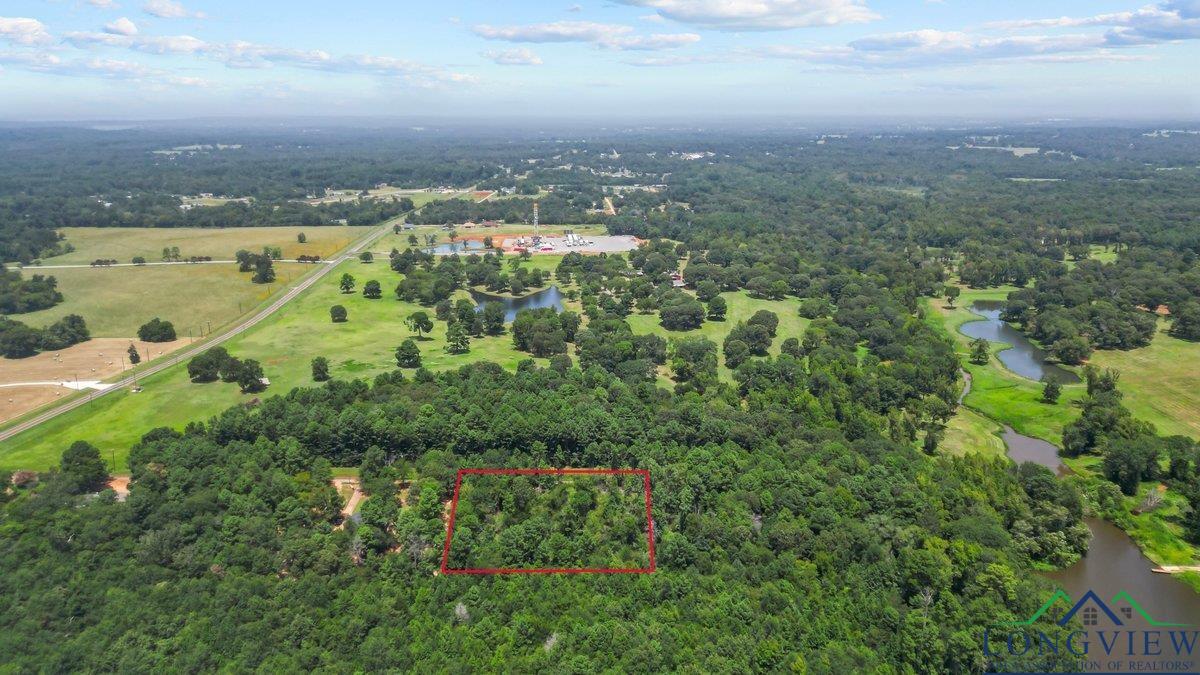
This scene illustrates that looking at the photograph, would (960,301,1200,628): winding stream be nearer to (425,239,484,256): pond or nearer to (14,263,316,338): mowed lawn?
(14,263,316,338): mowed lawn

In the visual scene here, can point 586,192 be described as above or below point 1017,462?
above

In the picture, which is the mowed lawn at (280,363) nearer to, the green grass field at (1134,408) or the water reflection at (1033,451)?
the green grass field at (1134,408)

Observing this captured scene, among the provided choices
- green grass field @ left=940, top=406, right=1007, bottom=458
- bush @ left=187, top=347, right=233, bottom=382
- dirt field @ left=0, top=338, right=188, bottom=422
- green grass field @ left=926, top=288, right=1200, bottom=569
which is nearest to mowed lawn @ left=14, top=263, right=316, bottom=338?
dirt field @ left=0, top=338, right=188, bottom=422

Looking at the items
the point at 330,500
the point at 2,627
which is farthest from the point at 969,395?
the point at 2,627

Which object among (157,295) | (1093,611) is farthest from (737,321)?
(157,295)

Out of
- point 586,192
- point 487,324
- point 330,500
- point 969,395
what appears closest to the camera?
point 330,500

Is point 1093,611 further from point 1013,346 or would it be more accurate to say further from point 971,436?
point 1013,346

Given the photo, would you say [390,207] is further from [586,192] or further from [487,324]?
[487,324]
